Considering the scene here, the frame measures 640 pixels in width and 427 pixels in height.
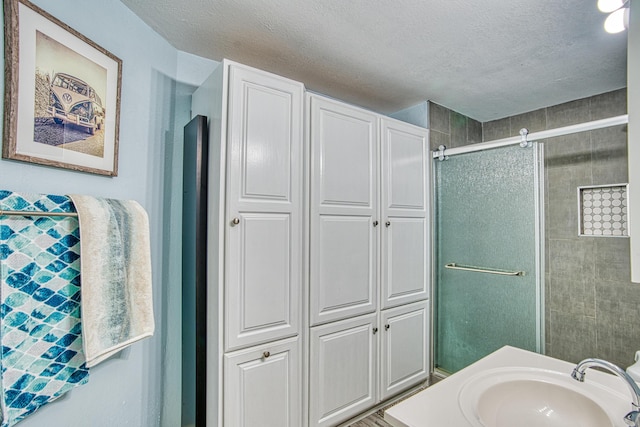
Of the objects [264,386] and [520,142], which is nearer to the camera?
[264,386]

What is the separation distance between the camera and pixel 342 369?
1.79 meters

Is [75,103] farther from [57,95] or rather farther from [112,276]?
[112,276]

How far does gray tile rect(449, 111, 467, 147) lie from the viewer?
2.63 m

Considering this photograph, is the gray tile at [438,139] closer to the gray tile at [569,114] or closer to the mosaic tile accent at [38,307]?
the gray tile at [569,114]

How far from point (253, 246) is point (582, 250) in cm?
243

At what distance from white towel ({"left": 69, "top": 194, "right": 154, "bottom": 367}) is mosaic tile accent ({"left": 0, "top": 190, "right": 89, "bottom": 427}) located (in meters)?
0.07

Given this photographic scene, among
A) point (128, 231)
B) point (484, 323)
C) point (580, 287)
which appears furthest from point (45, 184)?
point (580, 287)

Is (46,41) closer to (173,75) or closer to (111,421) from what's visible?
(173,75)

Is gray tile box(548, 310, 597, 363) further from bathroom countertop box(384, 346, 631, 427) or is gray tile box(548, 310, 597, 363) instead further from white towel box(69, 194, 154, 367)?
white towel box(69, 194, 154, 367)

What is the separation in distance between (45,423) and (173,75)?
162 cm

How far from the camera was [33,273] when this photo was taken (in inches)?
39.2

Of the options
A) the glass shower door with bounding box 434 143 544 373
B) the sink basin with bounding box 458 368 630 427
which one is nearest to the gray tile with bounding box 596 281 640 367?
the glass shower door with bounding box 434 143 544 373

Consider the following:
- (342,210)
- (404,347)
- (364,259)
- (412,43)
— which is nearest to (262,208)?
(342,210)

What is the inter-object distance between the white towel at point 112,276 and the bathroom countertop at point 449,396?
100 centimetres
